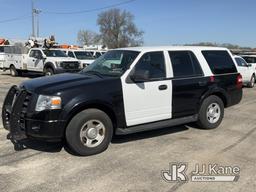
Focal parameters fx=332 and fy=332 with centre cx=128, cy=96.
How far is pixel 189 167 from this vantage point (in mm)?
5047

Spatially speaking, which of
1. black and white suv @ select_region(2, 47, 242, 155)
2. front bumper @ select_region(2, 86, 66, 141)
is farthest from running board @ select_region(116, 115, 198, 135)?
front bumper @ select_region(2, 86, 66, 141)

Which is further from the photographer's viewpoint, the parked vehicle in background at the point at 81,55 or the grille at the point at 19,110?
the parked vehicle in background at the point at 81,55

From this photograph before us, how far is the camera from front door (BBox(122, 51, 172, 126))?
19.3 ft

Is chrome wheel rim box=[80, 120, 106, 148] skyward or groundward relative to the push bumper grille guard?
groundward

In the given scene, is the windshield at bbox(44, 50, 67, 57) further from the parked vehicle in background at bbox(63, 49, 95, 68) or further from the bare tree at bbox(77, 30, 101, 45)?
the bare tree at bbox(77, 30, 101, 45)

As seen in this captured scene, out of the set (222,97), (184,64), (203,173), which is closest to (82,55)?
(222,97)

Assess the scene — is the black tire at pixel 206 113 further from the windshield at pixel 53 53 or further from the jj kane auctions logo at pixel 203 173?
the windshield at pixel 53 53

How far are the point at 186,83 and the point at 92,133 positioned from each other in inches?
90.5

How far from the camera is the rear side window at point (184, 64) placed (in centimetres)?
664

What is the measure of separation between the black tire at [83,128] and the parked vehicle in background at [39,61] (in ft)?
44.2

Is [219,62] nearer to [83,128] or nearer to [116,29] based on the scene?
[83,128]

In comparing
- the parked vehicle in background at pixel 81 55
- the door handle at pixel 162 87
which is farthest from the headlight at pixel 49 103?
the parked vehicle in background at pixel 81 55

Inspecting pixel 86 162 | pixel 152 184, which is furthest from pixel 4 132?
pixel 152 184

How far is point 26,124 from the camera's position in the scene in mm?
5188
